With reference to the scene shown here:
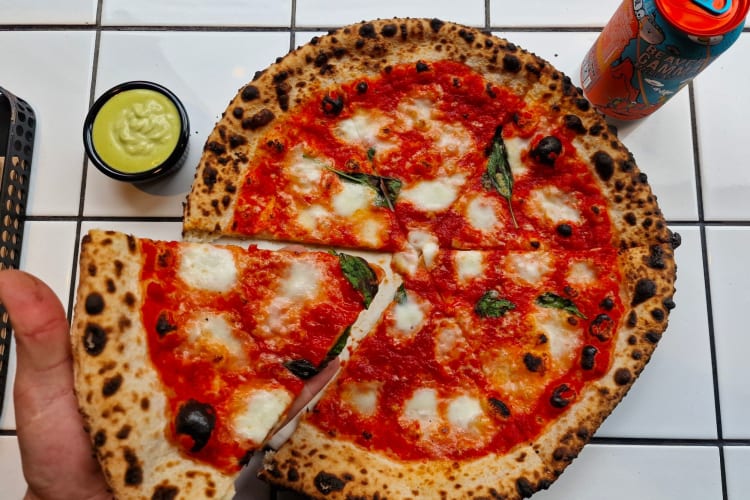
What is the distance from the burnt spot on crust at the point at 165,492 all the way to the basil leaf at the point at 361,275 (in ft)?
3.22

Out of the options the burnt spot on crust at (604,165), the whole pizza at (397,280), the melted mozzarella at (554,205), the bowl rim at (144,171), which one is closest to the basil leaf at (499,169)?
the whole pizza at (397,280)

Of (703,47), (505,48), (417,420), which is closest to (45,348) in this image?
(417,420)

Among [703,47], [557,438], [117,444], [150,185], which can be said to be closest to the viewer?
[117,444]

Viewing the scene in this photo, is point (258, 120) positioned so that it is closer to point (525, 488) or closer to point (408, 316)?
point (408, 316)

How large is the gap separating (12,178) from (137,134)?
27.2 inches

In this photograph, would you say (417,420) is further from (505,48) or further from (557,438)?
(505,48)

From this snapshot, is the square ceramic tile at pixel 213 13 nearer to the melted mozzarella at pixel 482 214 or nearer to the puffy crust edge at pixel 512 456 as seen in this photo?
the melted mozzarella at pixel 482 214

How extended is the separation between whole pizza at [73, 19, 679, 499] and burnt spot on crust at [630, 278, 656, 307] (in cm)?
1

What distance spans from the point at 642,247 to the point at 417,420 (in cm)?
116

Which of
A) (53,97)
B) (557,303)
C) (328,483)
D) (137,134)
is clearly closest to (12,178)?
(53,97)

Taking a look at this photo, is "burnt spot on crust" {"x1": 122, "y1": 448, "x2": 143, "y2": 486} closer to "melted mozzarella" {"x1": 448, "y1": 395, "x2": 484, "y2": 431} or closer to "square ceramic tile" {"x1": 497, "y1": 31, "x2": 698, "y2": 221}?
"melted mozzarella" {"x1": 448, "y1": 395, "x2": 484, "y2": 431}

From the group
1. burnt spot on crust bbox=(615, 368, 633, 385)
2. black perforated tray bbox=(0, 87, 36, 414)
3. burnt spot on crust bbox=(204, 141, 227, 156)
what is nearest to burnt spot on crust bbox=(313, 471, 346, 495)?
burnt spot on crust bbox=(615, 368, 633, 385)

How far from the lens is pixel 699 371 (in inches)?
117

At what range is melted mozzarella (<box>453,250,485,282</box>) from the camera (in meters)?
2.79
